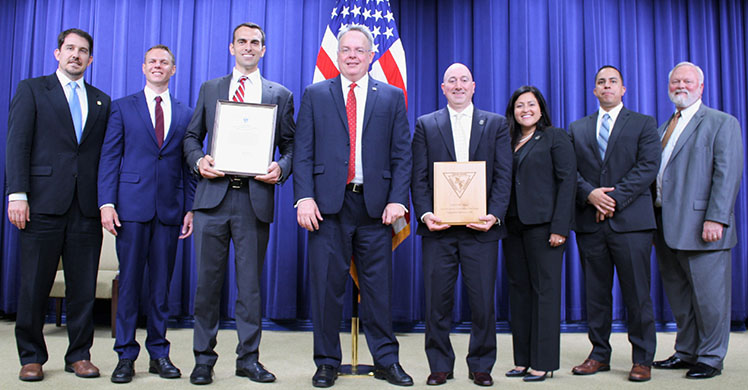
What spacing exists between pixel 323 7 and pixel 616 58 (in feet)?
8.40

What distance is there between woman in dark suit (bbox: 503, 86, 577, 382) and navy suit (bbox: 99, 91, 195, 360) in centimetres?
174

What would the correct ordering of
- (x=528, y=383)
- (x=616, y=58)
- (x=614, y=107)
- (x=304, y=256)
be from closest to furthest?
(x=528, y=383), (x=614, y=107), (x=304, y=256), (x=616, y=58)

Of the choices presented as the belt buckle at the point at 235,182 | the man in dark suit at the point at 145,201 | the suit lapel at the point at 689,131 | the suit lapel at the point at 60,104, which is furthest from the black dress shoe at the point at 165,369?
the suit lapel at the point at 689,131

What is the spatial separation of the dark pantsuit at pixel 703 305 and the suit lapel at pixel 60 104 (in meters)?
3.23

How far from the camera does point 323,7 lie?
4.55 meters

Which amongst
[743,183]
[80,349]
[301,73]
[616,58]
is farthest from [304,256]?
[743,183]

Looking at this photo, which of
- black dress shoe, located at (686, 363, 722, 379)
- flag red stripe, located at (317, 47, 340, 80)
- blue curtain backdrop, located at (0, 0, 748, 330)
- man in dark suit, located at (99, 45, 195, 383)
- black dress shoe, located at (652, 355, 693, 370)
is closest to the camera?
man in dark suit, located at (99, 45, 195, 383)

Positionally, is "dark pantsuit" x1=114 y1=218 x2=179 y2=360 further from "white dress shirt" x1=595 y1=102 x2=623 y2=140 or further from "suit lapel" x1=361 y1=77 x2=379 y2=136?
"white dress shirt" x1=595 y1=102 x2=623 y2=140

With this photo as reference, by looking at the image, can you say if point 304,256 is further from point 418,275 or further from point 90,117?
point 90,117

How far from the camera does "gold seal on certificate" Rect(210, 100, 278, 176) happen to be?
255cm

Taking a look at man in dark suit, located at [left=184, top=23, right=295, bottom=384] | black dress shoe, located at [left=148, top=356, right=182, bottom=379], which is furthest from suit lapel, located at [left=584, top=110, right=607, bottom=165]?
black dress shoe, located at [left=148, top=356, right=182, bottom=379]

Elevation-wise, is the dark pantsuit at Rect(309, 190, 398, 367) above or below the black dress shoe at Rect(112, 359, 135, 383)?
above

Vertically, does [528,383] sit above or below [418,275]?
below

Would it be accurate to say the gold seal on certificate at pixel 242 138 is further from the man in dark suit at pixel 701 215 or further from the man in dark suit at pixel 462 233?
the man in dark suit at pixel 701 215
